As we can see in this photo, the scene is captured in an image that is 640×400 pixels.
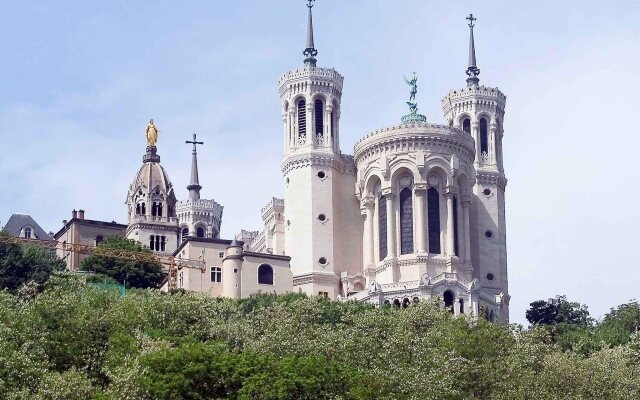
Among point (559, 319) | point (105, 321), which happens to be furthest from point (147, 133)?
point (105, 321)

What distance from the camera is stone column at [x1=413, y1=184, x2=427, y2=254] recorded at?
373 ft

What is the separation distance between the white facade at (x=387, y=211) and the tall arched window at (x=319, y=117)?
0.29ft

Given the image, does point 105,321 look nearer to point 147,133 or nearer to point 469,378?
point 469,378

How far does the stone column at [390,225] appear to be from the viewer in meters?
115

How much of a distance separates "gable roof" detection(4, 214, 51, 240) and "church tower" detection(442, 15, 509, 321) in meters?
42.1

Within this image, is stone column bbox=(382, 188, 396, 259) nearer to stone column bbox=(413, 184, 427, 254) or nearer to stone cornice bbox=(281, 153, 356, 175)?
stone column bbox=(413, 184, 427, 254)

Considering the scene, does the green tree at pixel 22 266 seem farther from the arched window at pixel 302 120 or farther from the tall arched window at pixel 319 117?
the tall arched window at pixel 319 117

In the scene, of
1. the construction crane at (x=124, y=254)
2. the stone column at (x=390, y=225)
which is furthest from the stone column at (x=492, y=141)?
the construction crane at (x=124, y=254)

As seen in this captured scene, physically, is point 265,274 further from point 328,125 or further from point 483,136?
point 483,136

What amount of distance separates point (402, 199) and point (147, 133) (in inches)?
1433

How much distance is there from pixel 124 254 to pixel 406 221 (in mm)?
25624

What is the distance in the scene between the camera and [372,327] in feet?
257

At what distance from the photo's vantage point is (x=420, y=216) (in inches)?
4503

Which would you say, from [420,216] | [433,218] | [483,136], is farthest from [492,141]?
[420,216]
